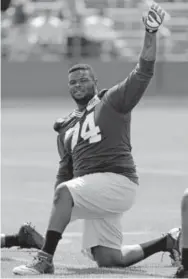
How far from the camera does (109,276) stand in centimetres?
708

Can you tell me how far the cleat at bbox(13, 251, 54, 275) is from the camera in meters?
7.30

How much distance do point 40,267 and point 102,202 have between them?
0.69 metres

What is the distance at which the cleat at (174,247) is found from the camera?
8.14 meters

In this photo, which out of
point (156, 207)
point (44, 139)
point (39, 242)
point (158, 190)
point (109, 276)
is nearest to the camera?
point (109, 276)

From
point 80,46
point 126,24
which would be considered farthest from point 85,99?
point 126,24

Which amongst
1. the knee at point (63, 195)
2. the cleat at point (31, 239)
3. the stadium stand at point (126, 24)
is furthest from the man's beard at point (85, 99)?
the stadium stand at point (126, 24)

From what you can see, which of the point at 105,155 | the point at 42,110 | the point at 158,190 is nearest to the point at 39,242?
the point at 105,155

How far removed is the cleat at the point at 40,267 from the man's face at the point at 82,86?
130 centimetres

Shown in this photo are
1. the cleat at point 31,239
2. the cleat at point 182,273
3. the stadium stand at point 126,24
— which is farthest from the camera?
the stadium stand at point 126,24

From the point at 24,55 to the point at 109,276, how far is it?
2111cm

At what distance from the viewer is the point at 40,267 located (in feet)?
23.9

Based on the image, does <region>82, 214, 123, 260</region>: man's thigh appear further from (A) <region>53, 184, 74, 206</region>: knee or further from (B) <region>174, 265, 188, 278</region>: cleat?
(B) <region>174, 265, 188, 278</region>: cleat

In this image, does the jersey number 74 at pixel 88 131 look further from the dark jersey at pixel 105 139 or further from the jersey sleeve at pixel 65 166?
the jersey sleeve at pixel 65 166

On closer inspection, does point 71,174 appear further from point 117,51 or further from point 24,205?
point 117,51
